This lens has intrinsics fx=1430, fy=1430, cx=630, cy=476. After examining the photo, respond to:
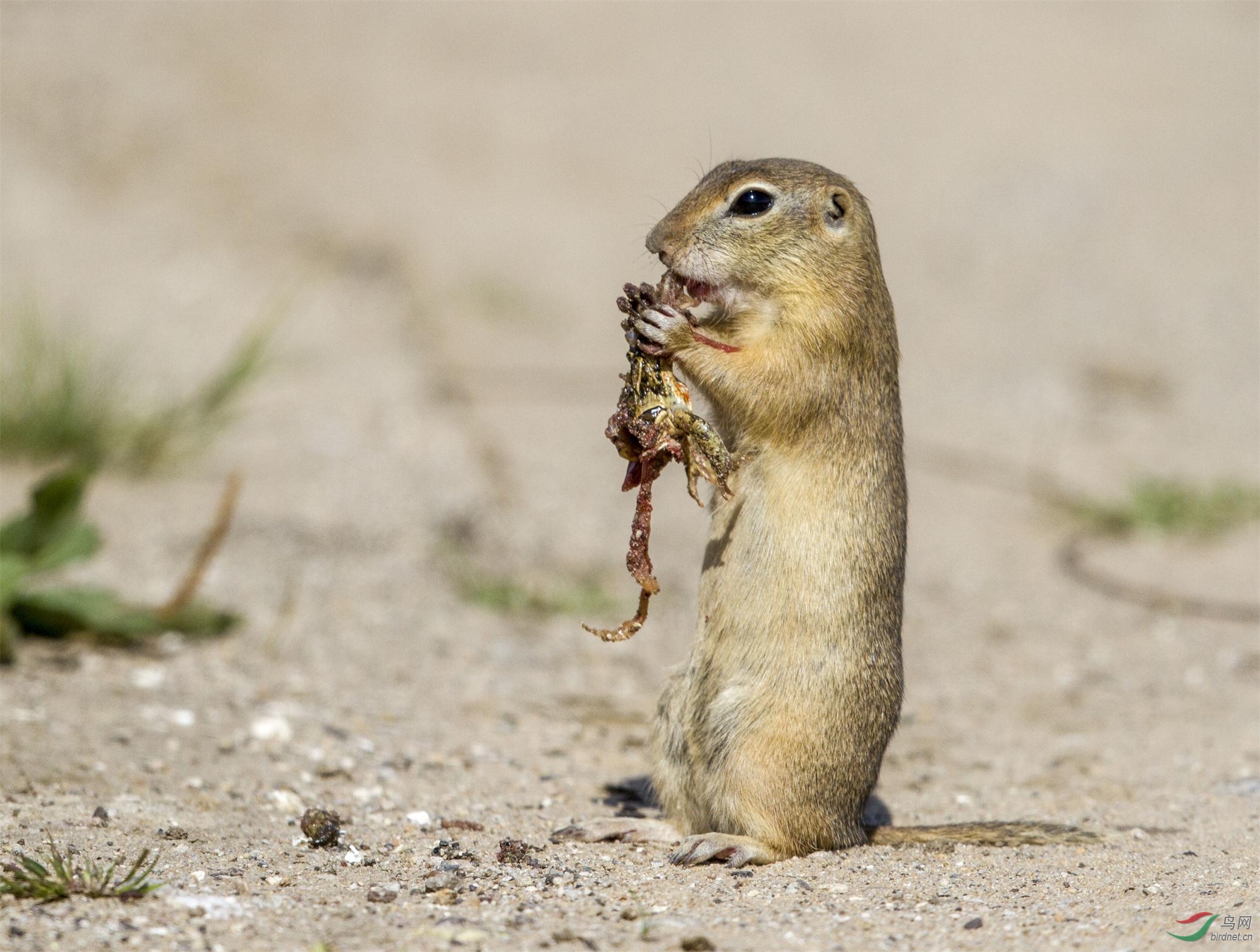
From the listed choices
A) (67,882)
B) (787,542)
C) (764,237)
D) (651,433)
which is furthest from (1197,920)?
(67,882)

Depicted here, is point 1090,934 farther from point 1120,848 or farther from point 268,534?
point 268,534

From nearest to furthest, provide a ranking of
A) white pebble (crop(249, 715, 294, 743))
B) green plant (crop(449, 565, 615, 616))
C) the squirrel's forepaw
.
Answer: the squirrel's forepaw
white pebble (crop(249, 715, 294, 743))
green plant (crop(449, 565, 615, 616))

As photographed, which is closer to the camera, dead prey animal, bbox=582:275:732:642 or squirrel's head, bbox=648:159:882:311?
dead prey animal, bbox=582:275:732:642

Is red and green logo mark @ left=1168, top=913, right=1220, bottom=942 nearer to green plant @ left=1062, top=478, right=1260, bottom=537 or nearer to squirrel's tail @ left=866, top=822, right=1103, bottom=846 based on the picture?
squirrel's tail @ left=866, top=822, right=1103, bottom=846

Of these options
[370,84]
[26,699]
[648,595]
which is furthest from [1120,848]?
[370,84]

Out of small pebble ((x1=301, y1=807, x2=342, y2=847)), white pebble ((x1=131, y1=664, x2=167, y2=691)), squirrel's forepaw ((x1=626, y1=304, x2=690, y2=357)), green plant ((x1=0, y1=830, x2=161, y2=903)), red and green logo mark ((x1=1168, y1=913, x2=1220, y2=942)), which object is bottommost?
white pebble ((x1=131, y1=664, x2=167, y2=691))

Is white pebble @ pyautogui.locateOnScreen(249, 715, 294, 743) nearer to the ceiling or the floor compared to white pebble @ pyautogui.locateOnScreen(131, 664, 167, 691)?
nearer to the ceiling

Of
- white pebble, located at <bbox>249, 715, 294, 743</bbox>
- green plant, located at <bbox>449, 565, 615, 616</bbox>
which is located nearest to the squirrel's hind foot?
white pebble, located at <bbox>249, 715, 294, 743</bbox>

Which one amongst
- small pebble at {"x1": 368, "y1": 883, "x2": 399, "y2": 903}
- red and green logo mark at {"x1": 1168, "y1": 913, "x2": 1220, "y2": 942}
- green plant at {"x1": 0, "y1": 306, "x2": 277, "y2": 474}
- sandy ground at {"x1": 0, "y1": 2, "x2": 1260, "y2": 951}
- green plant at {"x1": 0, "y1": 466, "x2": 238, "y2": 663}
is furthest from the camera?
green plant at {"x1": 0, "y1": 306, "x2": 277, "y2": 474}
